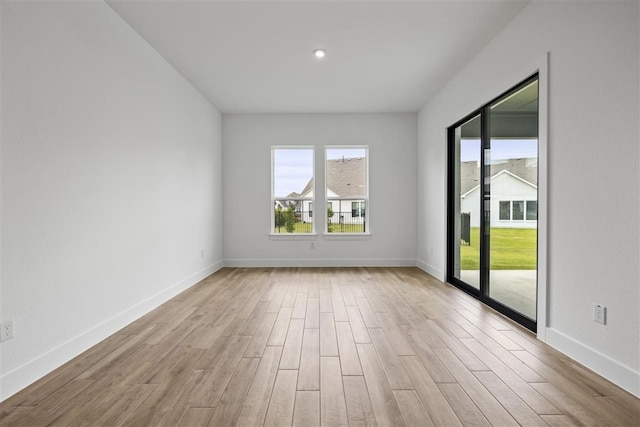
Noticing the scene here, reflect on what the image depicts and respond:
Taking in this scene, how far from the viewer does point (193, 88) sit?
469cm

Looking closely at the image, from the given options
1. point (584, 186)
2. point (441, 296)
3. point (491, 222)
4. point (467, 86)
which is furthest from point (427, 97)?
point (584, 186)

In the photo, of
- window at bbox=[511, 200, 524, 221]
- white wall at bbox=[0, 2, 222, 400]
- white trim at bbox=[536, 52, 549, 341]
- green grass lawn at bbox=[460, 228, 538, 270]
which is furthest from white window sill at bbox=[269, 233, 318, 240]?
white trim at bbox=[536, 52, 549, 341]

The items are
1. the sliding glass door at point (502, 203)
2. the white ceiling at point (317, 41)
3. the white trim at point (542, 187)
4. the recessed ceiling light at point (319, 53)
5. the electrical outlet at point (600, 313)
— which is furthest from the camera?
the recessed ceiling light at point (319, 53)

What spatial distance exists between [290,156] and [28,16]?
432 centimetres

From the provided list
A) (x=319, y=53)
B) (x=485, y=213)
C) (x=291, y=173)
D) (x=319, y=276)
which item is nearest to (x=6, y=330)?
(x=319, y=53)

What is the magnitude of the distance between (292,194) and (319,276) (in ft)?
5.57

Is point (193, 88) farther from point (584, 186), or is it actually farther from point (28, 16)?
point (584, 186)

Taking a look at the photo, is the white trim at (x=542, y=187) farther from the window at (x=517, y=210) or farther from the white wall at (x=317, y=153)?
the white wall at (x=317, y=153)

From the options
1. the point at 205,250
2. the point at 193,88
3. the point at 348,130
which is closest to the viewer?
the point at 193,88

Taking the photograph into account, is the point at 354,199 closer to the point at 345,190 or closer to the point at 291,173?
the point at 345,190

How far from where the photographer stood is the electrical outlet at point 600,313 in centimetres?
211

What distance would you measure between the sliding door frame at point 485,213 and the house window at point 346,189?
172 cm

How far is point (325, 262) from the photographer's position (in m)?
6.12

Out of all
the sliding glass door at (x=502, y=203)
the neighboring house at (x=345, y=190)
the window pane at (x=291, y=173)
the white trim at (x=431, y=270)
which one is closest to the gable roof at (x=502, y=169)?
the sliding glass door at (x=502, y=203)
